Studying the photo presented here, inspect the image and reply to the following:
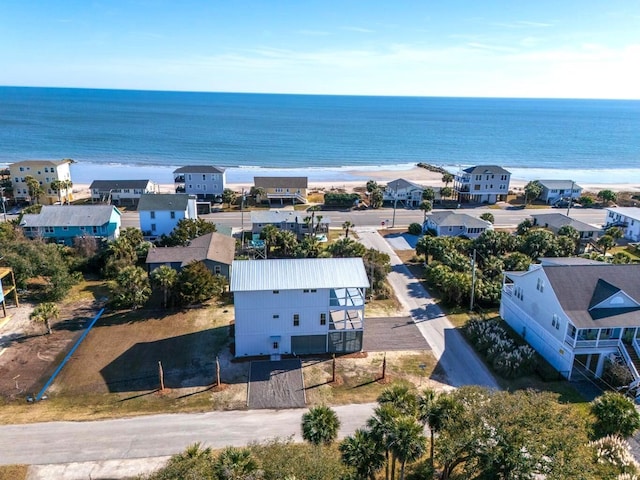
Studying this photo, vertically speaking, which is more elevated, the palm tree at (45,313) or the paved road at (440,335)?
the palm tree at (45,313)

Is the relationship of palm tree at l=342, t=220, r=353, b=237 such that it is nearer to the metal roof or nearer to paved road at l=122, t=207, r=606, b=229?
paved road at l=122, t=207, r=606, b=229

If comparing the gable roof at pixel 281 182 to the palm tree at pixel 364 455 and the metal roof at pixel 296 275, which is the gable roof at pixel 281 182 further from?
the palm tree at pixel 364 455

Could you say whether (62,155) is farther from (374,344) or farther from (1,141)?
(374,344)

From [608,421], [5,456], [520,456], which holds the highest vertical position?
[520,456]

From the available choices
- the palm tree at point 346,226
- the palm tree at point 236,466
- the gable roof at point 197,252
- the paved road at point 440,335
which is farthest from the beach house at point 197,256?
the palm tree at point 236,466

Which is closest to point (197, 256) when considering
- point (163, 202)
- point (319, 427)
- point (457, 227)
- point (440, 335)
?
point (163, 202)

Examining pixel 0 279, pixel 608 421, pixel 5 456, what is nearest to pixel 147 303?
pixel 0 279

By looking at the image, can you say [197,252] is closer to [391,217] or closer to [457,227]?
[457,227]
